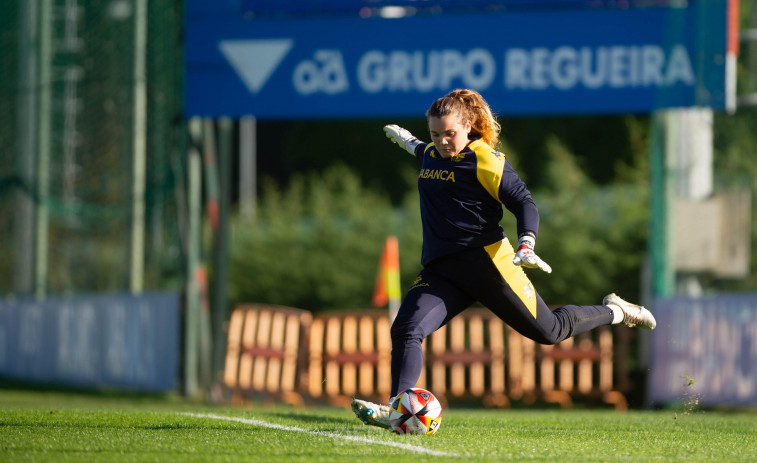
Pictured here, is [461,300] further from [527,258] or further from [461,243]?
[527,258]

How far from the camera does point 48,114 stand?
63.5ft

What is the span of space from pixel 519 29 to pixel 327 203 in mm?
12905

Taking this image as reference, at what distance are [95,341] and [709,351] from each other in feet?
29.1

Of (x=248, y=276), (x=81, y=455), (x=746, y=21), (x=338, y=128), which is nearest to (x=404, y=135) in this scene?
(x=81, y=455)

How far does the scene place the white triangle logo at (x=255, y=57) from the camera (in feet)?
45.7

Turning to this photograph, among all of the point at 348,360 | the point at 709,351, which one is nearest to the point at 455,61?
the point at 709,351

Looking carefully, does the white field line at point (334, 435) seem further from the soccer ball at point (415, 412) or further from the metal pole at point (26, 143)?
the metal pole at point (26, 143)

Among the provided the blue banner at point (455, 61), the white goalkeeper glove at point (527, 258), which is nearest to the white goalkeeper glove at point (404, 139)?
the white goalkeeper glove at point (527, 258)

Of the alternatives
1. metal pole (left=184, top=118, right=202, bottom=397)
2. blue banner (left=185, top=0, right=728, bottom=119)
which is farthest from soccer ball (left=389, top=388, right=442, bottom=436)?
metal pole (left=184, top=118, right=202, bottom=397)

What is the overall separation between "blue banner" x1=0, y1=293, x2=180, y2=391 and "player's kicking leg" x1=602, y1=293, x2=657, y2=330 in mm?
9374

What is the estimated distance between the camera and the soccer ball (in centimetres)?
638

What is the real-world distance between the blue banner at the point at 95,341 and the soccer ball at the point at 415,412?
32.3 feet

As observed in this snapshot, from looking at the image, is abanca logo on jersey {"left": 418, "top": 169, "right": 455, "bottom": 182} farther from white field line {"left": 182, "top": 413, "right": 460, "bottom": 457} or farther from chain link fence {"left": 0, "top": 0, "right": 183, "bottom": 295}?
chain link fence {"left": 0, "top": 0, "right": 183, "bottom": 295}

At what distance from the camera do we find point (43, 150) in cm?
1927
